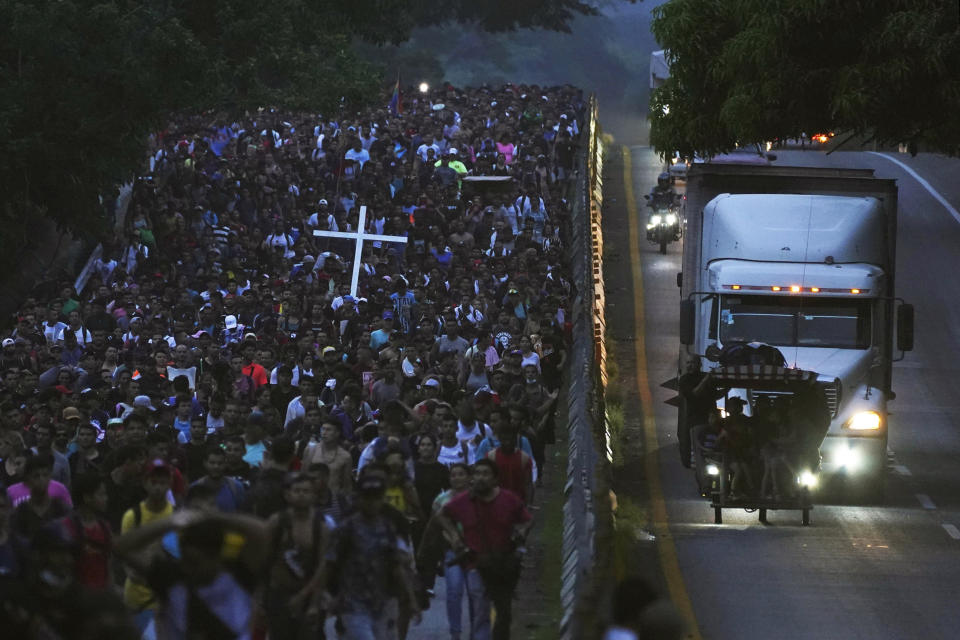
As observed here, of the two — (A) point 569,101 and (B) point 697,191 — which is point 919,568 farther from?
(A) point 569,101

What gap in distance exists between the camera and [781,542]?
19.4 metres

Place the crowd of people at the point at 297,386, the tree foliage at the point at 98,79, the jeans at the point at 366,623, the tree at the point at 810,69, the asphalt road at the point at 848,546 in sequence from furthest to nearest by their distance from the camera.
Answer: the tree foliage at the point at 98,79 < the tree at the point at 810,69 < the asphalt road at the point at 848,546 < the jeans at the point at 366,623 < the crowd of people at the point at 297,386

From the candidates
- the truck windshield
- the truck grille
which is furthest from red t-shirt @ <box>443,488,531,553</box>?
the truck windshield

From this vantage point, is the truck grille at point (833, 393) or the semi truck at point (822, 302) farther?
the semi truck at point (822, 302)

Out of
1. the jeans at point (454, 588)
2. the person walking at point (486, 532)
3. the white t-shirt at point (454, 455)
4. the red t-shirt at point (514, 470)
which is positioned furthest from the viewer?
the white t-shirt at point (454, 455)

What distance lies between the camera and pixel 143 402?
19.4m

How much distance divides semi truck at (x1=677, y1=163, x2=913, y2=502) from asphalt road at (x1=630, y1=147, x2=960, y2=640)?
1028 millimetres

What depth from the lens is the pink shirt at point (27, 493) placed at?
12.8 m

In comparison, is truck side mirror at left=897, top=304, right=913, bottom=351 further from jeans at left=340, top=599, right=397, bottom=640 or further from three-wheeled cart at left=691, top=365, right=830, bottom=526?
jeans at left=340, top=599, right=397, bottom=640

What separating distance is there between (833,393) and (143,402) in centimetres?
761

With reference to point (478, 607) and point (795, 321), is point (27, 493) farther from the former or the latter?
point (795, 321)

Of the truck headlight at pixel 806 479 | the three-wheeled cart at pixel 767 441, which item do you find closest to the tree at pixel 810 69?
the three-wheeled cart at pixel 767 441

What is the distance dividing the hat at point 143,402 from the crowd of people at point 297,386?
0.14 m

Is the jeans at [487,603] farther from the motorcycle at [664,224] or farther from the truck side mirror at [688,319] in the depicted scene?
the motorcycle at [664,224]
